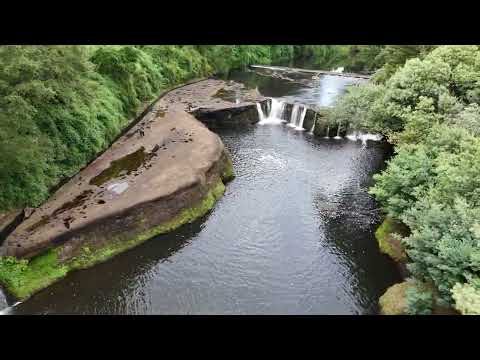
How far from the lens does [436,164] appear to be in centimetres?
2016

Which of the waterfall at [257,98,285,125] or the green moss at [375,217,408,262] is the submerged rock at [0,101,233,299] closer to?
the green moss at [375,217,408,262]

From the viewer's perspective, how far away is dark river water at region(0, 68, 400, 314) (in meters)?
18.8

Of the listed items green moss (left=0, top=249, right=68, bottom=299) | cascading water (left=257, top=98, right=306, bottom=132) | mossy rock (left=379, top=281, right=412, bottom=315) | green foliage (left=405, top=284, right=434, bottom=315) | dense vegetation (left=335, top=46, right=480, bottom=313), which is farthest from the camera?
cascading water (left=257, top=98, right=306, bottom=132)

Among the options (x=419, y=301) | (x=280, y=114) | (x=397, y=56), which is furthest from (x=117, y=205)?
(x=397, y=56)

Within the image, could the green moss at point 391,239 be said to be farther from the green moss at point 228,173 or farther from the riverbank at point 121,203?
the green moss at point 228,173

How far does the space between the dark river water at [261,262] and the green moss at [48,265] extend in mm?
407

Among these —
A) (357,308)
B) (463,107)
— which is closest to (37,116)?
(357,308)

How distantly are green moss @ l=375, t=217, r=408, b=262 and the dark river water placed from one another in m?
0.40

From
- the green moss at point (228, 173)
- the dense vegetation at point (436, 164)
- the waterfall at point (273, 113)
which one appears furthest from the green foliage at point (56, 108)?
the dense vegetation at point (436, 164)

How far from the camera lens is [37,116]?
23156 mm

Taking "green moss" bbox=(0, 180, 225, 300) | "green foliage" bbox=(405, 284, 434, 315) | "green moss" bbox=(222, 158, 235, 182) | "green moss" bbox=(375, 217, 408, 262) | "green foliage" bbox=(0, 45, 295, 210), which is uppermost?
"green foliage" bbox=(0, 45, 295, 210)

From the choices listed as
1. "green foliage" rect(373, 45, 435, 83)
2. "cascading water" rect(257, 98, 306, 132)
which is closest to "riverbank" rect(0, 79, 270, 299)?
"cascading water" rect(257, 98, 306, 132)

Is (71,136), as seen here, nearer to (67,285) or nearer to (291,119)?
(67,285)
